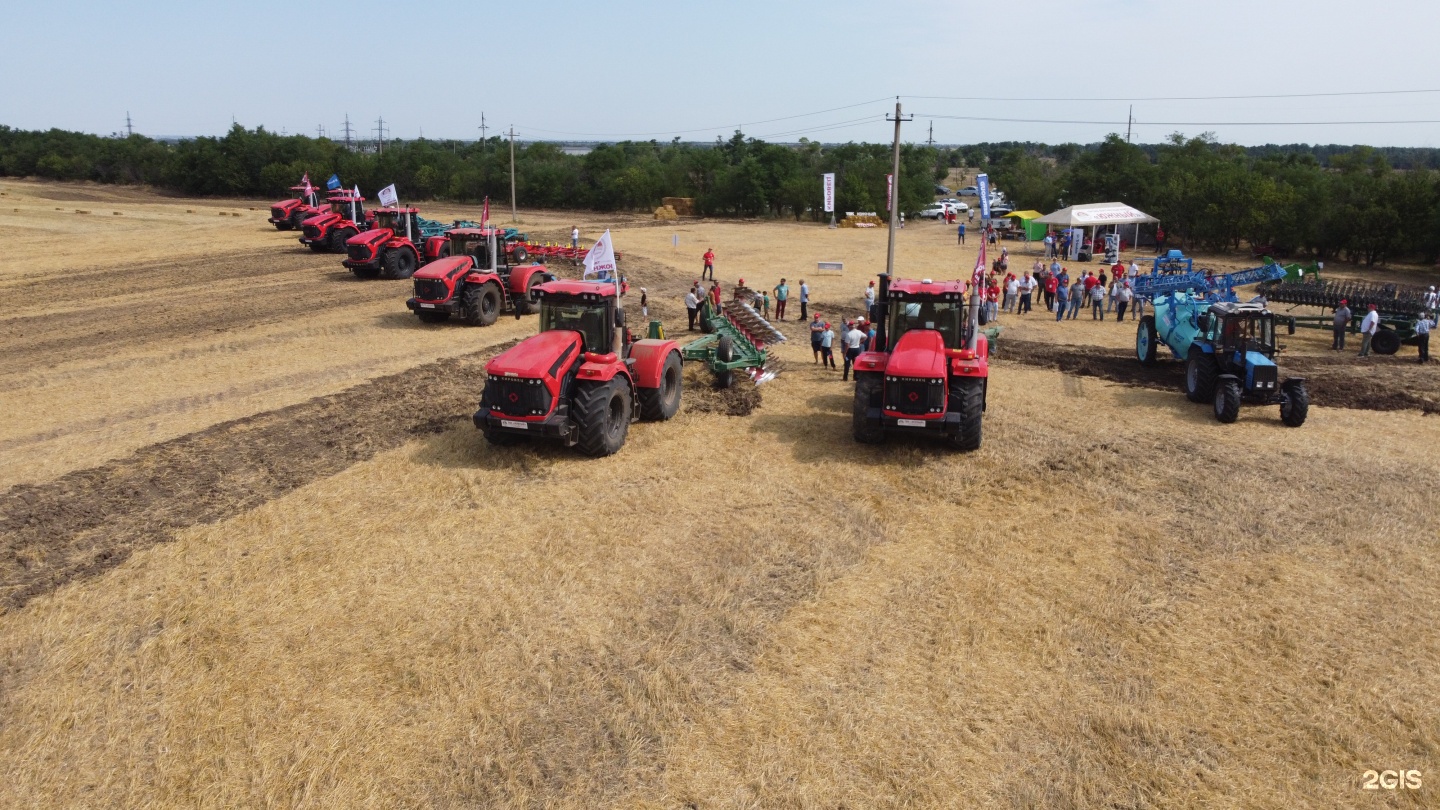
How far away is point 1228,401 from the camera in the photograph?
44.4ft

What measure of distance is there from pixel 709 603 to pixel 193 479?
6673 mm

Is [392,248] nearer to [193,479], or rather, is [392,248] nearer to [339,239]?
[339,239]

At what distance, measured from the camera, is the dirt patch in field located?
15062 mm

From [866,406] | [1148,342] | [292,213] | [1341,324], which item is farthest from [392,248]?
[1341,324]

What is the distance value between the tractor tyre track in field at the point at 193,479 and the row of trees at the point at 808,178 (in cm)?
3356

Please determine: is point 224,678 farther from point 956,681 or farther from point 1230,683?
point 1230,683

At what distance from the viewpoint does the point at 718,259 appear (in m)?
33.9

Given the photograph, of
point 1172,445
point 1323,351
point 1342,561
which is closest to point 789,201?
point 1323,351

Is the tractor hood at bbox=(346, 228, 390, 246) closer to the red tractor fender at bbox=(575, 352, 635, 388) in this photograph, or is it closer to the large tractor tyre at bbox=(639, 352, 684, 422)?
the large tractor tyre at bbox=(639, 352, 684, 422)

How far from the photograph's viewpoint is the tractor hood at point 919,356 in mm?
11242

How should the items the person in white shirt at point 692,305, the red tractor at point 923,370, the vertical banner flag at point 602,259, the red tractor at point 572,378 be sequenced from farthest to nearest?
the person in white shirt at point 692,305 → the vertical banner flag at point 602,259 → the red tractor at point 923,370 → the red tractor at point 572,378

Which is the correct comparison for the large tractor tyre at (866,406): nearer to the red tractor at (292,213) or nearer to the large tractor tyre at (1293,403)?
the large tractor tyre at (1293,403)

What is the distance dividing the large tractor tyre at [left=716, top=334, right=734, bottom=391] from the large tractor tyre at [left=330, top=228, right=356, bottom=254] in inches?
819

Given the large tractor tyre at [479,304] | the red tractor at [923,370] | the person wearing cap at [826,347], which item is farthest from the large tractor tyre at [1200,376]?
the large tractor tyre at [479,304]
